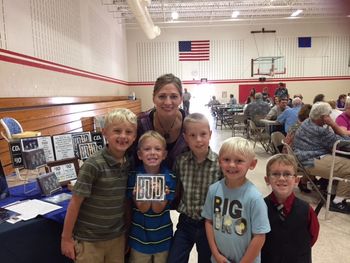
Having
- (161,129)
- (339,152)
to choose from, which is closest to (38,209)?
(161,129)

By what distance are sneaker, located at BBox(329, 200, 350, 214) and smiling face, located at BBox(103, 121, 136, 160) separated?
3.12m

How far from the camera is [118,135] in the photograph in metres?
1.61

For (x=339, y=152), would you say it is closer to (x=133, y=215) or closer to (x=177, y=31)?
(x=133, y=215)

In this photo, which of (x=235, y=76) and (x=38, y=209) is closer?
(x=38, y=209)

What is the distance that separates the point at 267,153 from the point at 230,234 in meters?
5.80

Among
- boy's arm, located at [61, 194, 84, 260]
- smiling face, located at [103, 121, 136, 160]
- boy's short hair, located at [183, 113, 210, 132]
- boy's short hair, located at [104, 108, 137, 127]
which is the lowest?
A: boy's arm, located at [61, 194, 84, 260]

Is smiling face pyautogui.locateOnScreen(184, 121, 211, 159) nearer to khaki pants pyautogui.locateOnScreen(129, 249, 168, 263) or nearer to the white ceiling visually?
khaki pants pyautogui.locateOnScreen(129, 249, 168, 263)

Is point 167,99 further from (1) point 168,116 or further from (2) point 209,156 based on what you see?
(2) point 209,156

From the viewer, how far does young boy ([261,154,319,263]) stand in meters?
1.61

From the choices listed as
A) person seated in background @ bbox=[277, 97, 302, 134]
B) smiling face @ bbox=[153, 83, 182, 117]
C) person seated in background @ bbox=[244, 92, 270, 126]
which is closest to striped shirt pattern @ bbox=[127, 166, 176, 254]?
smiling face @ bbox=[153, 83, 182, 117]

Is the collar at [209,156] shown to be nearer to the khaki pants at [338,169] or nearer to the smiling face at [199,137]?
the smiling face at [199,137]

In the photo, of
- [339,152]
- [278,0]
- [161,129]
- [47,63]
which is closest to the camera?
[161,129]

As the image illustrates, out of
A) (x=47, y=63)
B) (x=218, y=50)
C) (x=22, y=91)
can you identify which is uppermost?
(x=218, y=50)

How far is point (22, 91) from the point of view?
558 cm
